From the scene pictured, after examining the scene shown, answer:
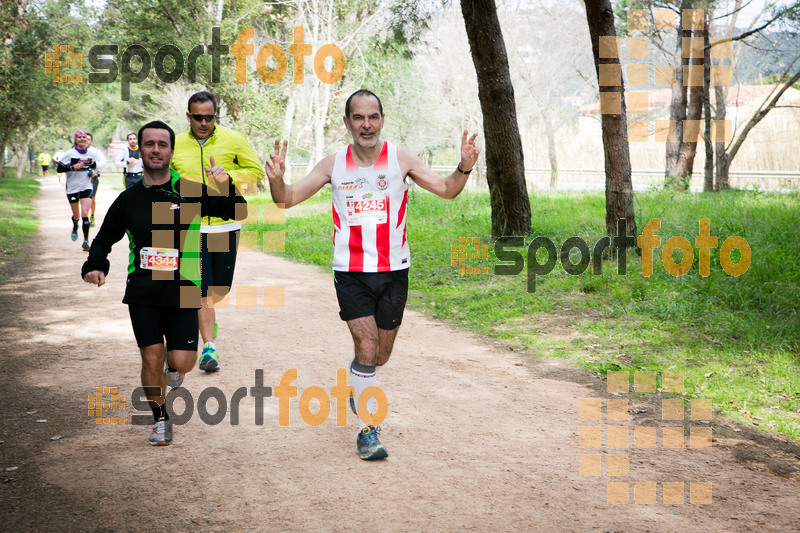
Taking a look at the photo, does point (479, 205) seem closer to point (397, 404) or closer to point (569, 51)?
point (397, 404)

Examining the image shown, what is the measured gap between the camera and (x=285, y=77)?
107ft

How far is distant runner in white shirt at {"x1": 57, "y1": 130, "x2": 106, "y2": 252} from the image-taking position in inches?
545

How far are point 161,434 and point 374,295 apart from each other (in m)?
1.71

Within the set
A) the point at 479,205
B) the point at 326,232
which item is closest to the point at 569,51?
the point at 479,205

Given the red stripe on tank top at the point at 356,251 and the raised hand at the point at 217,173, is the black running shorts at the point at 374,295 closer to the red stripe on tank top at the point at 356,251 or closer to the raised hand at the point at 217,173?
the red stripe on tank top at the point at 356,251

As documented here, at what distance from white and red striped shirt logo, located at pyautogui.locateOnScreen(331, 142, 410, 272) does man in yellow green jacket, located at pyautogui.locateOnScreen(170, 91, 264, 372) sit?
1549 mm

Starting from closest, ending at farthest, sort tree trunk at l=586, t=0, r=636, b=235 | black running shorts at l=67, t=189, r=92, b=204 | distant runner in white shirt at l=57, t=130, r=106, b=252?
1. tree trunk at l=586, t=0, r=636, b=235
2. distant runner in white shirt at l=57, t=130, r=106, b=252
3. black running shorts at l=67, t=189, r=92, b=204

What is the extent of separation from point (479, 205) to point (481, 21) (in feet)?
22.8

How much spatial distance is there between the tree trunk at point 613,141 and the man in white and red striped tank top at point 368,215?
7174 millimetres

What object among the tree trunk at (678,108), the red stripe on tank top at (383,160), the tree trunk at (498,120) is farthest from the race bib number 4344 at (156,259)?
the tree trunk at (678,108)

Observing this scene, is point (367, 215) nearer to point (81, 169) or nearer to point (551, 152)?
point (81, 169)
